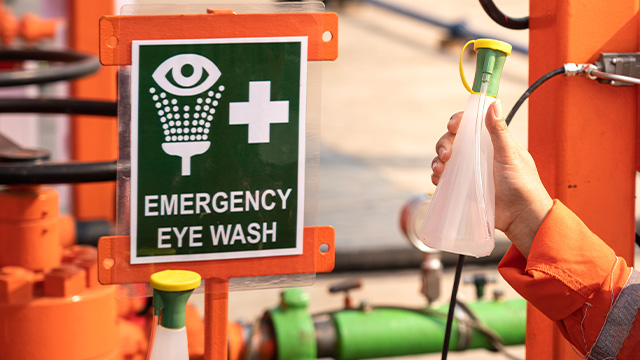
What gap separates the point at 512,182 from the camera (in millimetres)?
1065

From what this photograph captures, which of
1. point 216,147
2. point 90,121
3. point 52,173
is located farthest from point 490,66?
point 90,121

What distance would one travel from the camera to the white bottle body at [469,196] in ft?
3.50

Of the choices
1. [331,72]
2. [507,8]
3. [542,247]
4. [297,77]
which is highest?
[507,8]

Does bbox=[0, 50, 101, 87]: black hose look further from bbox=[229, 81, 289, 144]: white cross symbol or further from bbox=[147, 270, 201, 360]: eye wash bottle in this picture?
bbox=[147, 270, 201, 360]: eye wash bottle

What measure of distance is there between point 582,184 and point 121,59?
2.32 ft

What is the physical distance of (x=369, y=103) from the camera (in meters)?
5.57

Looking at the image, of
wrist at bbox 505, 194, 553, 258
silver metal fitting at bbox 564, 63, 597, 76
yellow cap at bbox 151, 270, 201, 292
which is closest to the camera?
yellow cap at bbox 151, 270, 201, 292

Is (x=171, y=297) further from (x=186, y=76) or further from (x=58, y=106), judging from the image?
(x=58, y=106)

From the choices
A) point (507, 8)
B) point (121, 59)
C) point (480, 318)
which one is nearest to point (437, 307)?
point (480, 318)

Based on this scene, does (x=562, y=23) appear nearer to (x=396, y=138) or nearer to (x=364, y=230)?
(x=364, y=230)

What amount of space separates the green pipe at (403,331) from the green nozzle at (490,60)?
94 cm

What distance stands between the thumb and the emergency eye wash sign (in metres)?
0.26

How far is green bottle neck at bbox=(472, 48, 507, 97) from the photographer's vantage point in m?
1.03

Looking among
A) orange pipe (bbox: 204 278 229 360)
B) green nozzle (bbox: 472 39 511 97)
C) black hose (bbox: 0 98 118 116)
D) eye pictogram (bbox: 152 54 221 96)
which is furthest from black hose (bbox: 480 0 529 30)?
black hose (bbox: 0 98 118 116)
